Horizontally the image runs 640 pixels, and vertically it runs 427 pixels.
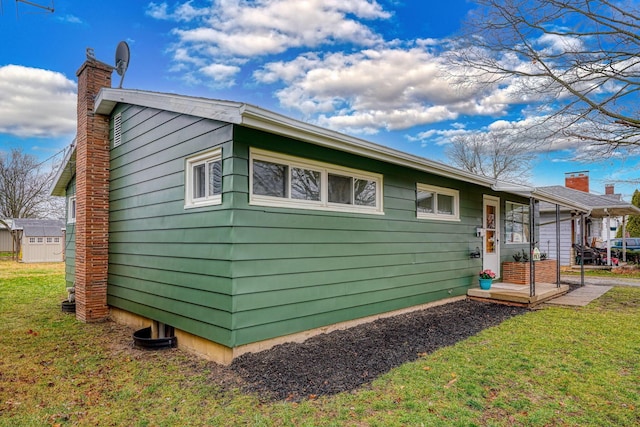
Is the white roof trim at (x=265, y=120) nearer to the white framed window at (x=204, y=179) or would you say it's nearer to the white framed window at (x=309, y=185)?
the white framed window at (x=309, y=185)

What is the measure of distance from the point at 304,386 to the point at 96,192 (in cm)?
555

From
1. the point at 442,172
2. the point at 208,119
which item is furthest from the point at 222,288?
the point at 442,172

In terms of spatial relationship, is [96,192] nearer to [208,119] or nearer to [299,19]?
[208,119]

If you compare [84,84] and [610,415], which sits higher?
[84,84]

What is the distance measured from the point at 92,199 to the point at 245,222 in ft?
13.9

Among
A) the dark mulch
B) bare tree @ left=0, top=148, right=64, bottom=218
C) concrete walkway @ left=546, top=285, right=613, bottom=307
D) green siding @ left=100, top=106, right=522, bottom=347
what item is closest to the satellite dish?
green siding @ left=100, top=106, right=522, bottom=347

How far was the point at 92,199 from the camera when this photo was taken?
686cm

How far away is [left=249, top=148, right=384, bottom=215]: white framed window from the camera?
4.56 metres

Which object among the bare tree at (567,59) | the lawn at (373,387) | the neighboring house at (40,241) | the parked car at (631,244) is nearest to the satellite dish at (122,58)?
the lawn at (373,387)

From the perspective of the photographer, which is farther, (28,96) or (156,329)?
(28,96)

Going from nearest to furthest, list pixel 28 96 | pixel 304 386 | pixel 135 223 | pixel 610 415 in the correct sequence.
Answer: pixel 610 415, pixel 304 386, pixel 135 223, pixel 28 96

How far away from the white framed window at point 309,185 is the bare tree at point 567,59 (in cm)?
387

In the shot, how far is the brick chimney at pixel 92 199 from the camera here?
22.3ft

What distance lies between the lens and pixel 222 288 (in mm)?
4270
